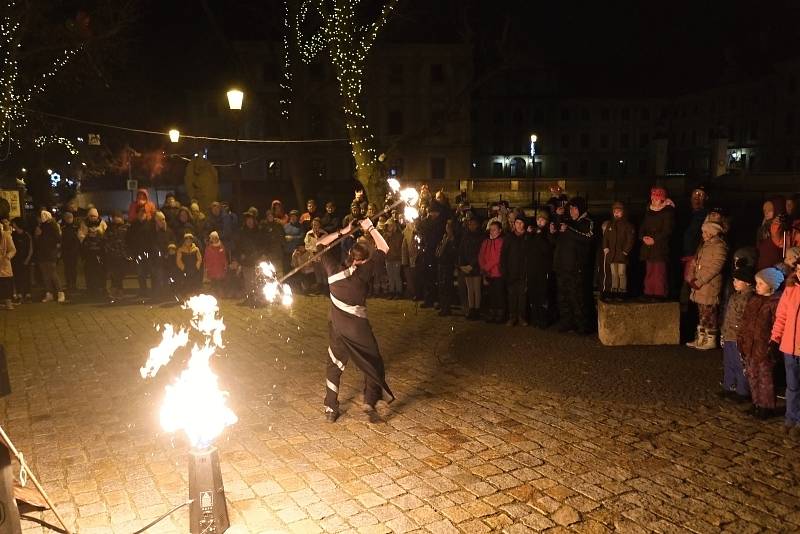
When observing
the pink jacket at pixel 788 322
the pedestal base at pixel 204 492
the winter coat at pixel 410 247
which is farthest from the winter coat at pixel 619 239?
the pedestal base at pixel 204 492

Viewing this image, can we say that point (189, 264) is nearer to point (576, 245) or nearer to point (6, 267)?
point (6, 267)

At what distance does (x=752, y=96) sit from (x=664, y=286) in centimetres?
6244

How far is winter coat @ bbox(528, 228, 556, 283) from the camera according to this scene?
11.8 meters

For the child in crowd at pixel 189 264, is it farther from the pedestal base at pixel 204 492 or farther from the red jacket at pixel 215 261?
the pedestal base at pixel 204 492

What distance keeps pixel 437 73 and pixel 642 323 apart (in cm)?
4762

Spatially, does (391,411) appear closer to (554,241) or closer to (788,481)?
(788,481)

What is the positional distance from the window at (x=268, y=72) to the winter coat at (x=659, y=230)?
46404mm

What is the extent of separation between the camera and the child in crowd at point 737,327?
7.60 m

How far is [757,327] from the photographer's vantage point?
712 centimetres

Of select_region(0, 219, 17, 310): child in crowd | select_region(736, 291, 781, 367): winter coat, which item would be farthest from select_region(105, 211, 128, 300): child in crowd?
select_region(736, 291, 781, 367): winter coat

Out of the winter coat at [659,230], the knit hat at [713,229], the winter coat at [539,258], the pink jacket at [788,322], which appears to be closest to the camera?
the pink jacket at [788,322]

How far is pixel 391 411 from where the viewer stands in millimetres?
7758

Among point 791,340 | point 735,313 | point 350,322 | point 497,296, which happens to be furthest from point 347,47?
point 791,340

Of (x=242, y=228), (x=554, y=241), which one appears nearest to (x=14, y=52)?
(x=242, y=228)
